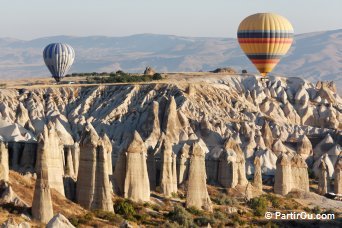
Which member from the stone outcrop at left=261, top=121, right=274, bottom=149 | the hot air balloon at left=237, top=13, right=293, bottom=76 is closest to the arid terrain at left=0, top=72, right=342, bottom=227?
the stone outcrop at left=261, top=121, right=274, bottom=149

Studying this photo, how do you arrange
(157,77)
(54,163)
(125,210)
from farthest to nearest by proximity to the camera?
(157,77) < (125,210) < (54,163)

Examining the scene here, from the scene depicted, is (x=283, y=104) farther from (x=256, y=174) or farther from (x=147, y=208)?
(x=147, y=208)

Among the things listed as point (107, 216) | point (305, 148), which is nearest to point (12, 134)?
point (107, 216)

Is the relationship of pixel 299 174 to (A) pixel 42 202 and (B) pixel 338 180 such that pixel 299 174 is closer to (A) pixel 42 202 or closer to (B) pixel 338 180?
(B) pixel 338 180

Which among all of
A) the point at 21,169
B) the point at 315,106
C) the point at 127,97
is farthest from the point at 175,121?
the point at 21,169

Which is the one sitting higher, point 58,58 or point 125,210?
point 58,58

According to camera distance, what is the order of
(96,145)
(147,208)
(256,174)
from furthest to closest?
1. (256,174)
2. (147,208)
3. (96,145)
